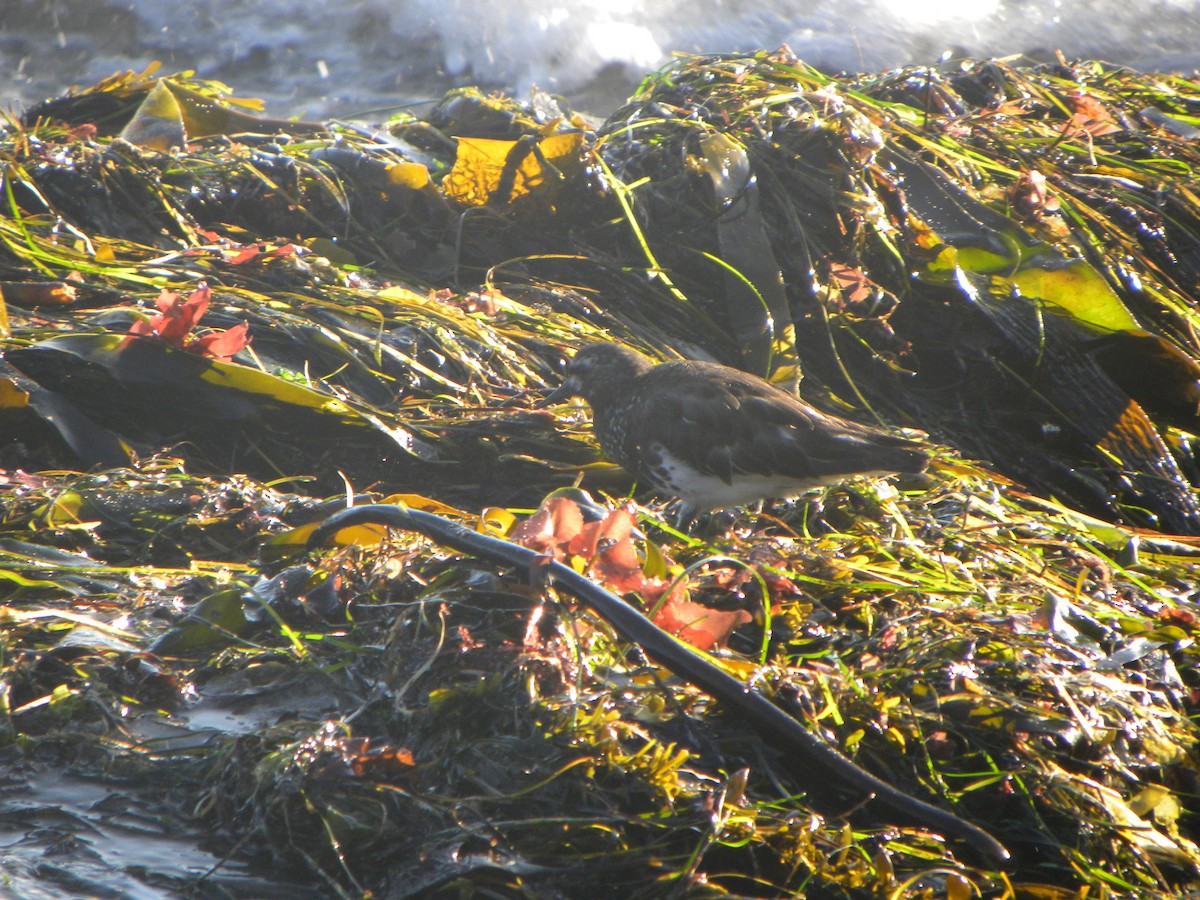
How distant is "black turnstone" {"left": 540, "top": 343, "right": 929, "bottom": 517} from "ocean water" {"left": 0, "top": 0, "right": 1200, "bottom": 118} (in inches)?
209

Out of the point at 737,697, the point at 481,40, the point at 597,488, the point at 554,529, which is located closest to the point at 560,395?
the point at 597,488

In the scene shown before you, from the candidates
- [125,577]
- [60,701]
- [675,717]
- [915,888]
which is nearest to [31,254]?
[125,577]

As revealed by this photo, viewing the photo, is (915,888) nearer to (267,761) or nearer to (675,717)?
(675,717)

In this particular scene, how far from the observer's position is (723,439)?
113 inches

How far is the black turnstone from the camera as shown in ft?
9.27

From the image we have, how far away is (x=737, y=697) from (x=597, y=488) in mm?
1311

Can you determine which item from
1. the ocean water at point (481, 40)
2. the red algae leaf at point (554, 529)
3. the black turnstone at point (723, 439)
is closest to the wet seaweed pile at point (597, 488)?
the red algae leaf at point (554, 529)

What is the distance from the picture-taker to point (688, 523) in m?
3.08

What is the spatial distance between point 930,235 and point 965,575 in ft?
5.42

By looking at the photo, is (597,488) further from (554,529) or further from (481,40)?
(481,40)

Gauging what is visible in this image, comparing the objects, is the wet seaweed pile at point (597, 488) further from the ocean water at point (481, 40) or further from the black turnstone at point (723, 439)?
the ocean water at point (481, 40)

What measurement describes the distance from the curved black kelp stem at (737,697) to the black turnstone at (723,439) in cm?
92

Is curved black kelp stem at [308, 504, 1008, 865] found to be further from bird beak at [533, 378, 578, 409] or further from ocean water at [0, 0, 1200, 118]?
ocean water at [0, 0, 1200, 118]

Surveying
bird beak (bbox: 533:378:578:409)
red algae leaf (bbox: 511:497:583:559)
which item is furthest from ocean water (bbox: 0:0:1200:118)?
red algae leaf (bbox: 511:497:583:559)
